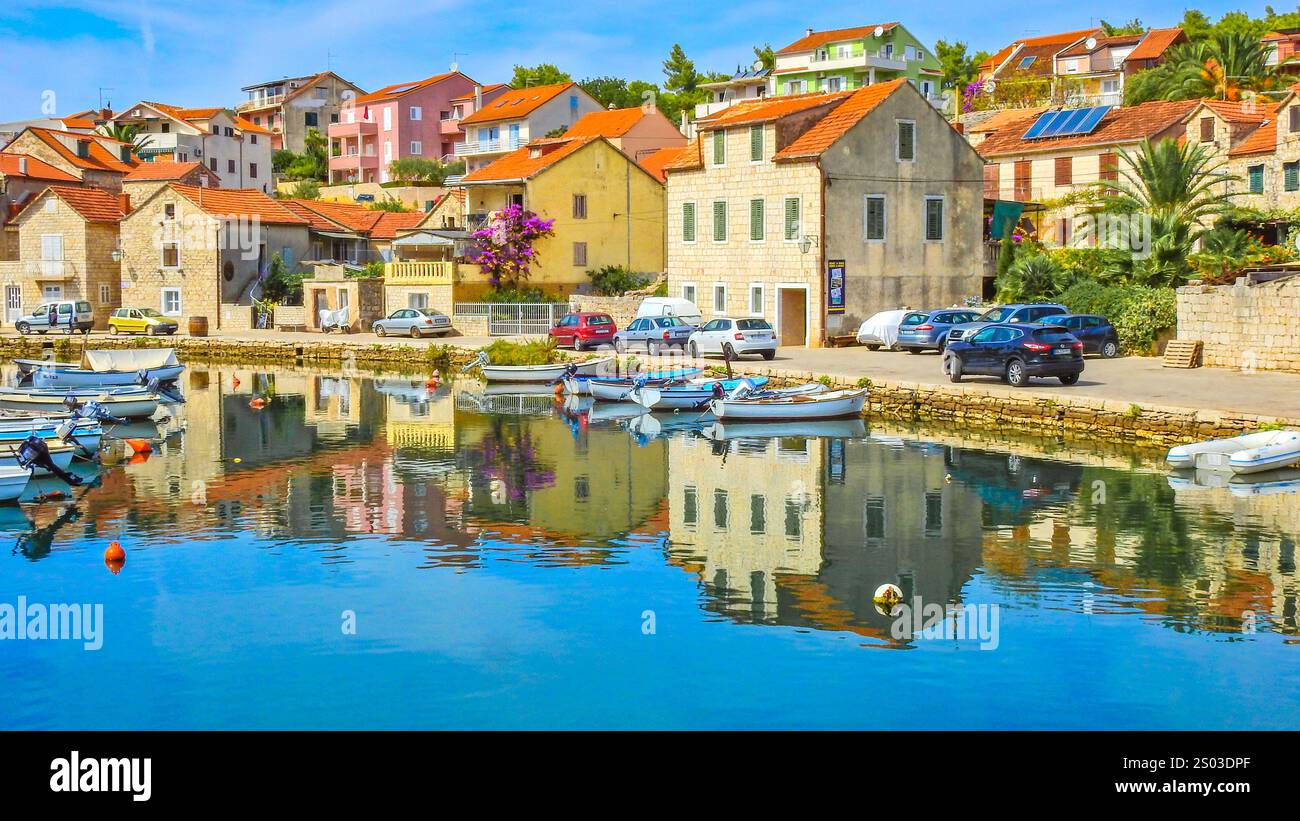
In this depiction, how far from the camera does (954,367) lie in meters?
37.9

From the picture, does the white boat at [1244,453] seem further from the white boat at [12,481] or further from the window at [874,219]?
the white boat at [12,481]

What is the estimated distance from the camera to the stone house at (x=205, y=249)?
6825 centimetres

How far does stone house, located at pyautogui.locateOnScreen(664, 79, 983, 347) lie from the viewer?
48.7 metres

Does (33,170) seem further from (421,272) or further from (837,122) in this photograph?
(837,122)

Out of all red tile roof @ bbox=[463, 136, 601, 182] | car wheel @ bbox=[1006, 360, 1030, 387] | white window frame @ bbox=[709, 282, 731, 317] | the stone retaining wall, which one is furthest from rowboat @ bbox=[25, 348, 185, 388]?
the stone retaining wall

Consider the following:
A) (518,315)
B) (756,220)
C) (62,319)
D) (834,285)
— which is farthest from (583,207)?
(62,319)

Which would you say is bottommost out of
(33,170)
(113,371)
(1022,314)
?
(113,371)

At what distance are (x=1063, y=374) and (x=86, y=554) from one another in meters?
24.3

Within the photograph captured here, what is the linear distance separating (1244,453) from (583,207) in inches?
1594

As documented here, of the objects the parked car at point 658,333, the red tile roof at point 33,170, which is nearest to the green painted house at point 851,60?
the red tile roof at point 33,170

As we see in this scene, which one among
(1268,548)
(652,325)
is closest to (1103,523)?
(1268,548)

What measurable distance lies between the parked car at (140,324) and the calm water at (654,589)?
1385 inches
